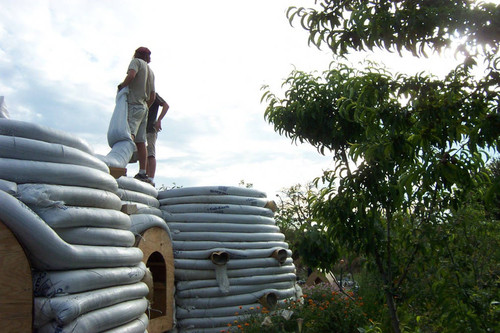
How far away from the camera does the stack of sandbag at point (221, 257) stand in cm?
552

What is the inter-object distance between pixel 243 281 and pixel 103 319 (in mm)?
3091

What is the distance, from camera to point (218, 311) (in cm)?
556

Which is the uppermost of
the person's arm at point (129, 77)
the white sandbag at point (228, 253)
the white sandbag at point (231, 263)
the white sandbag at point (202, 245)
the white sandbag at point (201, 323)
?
the person's arm at point (129, 77)

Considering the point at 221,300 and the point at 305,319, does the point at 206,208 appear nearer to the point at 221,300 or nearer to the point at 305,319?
the point at 221,300

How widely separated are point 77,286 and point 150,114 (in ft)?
12.2

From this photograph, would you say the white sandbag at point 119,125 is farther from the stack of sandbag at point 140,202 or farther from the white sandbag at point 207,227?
the white sandbag at point 207,227

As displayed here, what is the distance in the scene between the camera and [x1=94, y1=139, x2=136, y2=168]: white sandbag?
4168 millimetres

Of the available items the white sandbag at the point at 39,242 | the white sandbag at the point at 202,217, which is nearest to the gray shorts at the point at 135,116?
the white sandbag at the point at 202,217

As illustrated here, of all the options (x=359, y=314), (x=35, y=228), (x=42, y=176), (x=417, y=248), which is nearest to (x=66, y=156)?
(x=42, y=176)

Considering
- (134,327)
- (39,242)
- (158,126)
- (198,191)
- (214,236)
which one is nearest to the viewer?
(39,242)

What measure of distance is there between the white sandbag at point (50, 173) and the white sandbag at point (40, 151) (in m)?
0.04

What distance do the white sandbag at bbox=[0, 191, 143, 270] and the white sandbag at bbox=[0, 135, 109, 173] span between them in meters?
0.37

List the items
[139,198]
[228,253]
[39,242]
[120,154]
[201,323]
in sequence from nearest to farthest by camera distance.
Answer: [39,242], [120,154], [139,198], [201,323], [228,253]

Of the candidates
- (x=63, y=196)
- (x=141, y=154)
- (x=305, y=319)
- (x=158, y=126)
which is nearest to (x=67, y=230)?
(x=63, y=196)
